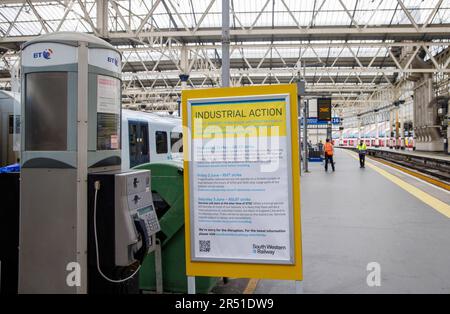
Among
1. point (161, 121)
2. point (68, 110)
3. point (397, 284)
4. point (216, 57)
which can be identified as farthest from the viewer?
point (216, 57)

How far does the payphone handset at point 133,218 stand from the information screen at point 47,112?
571mm

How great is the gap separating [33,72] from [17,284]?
72.2 inches

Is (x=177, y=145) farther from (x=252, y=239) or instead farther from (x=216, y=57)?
(x=252, y=239)

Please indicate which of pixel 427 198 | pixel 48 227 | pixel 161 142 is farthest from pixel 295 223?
pixel 161 142

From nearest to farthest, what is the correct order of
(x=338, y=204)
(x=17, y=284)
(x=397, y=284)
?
(x=17, y=284)
(x=397, y=284)
(x=338, y=204)

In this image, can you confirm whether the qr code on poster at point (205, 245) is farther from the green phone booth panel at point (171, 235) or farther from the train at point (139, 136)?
the train at point (139, 136)

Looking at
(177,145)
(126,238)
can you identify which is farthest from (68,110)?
(177,145)

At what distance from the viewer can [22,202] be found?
3.18 m

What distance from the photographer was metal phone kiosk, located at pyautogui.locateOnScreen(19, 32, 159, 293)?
3.09 m

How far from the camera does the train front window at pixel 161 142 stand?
Result: 14975 millimetres

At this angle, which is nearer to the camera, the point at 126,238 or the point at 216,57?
the point at 126,238

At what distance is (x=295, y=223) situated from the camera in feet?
10.5

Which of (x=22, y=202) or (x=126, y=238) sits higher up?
(x=22, y=202)

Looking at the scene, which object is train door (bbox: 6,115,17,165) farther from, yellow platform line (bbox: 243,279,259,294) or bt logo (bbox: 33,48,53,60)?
yellow platform line (bbox: 243,279,259,294)
